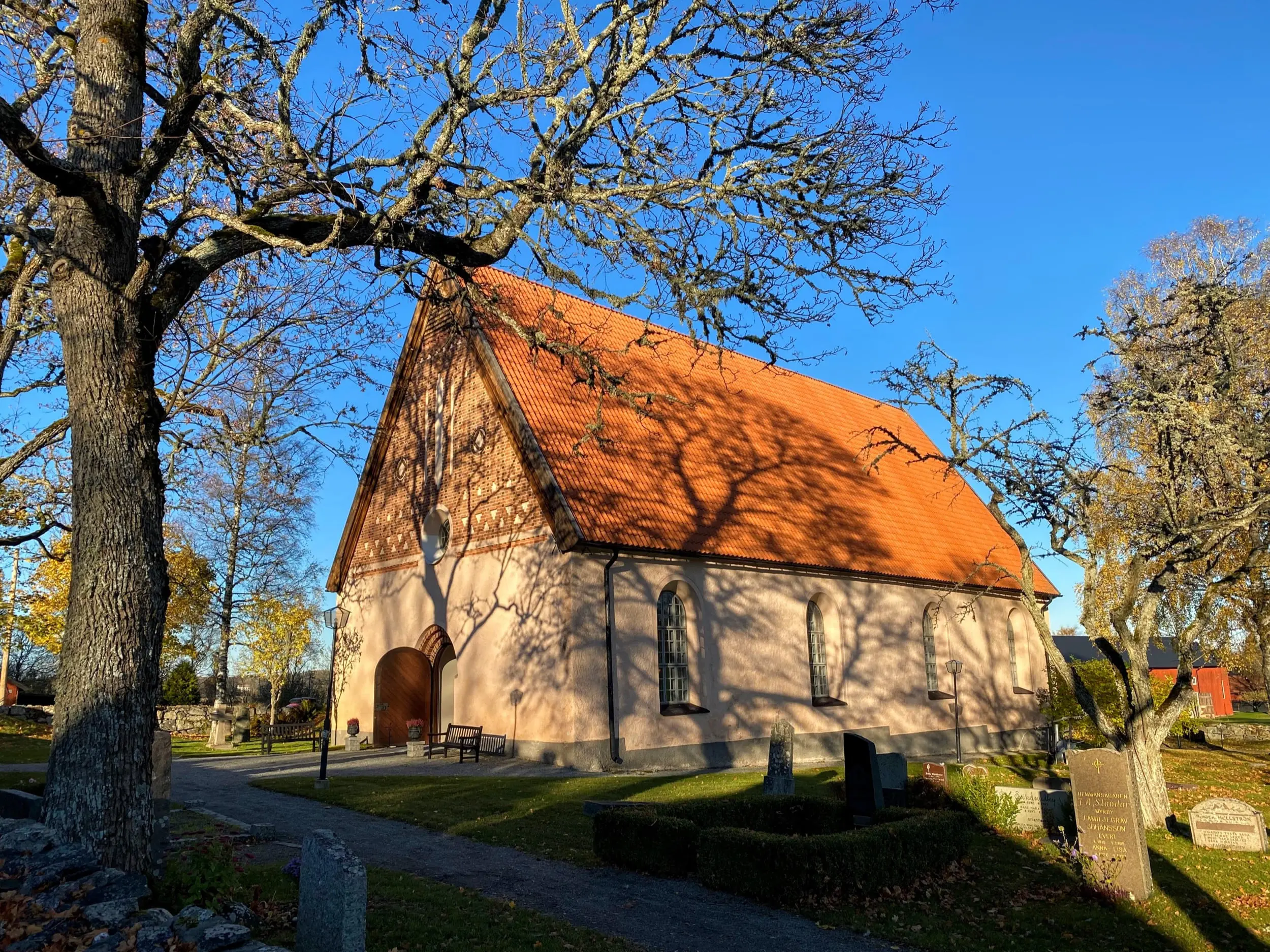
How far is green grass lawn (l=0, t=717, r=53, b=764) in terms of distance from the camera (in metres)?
19.2

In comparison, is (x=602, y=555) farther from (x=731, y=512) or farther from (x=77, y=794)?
(x=77, y=794)

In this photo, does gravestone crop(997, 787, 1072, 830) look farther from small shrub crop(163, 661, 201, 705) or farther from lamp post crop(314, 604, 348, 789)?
small shrub crop(163, 661, 201, 705)

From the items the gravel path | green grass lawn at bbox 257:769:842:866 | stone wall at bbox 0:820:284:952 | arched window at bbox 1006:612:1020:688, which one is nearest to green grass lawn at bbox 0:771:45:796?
the gravel path

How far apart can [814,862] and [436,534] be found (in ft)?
48.4

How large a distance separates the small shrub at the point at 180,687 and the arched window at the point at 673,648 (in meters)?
24.1

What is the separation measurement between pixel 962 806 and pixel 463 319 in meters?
15.1

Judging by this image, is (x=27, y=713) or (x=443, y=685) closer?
(x=443, y=685)

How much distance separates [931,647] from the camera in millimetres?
25828

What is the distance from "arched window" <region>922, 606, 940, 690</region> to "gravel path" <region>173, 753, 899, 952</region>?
17923 mm

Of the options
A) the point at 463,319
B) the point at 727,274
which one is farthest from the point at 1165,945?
the point at 463,319

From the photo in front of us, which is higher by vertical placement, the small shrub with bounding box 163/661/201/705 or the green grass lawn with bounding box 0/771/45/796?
the small shrub with bounding box 163/661/201/705

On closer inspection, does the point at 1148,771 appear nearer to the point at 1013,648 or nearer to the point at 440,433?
the point at 440,433

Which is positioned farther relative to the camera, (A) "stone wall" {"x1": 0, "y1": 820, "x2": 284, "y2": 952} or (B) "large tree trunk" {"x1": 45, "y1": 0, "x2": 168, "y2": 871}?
(B) "large tree trunk" {"x1": 45, "y1": 0, "x2": 168, "y2": 871}

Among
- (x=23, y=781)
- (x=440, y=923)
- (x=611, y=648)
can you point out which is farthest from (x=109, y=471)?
(x=611, y=648)
